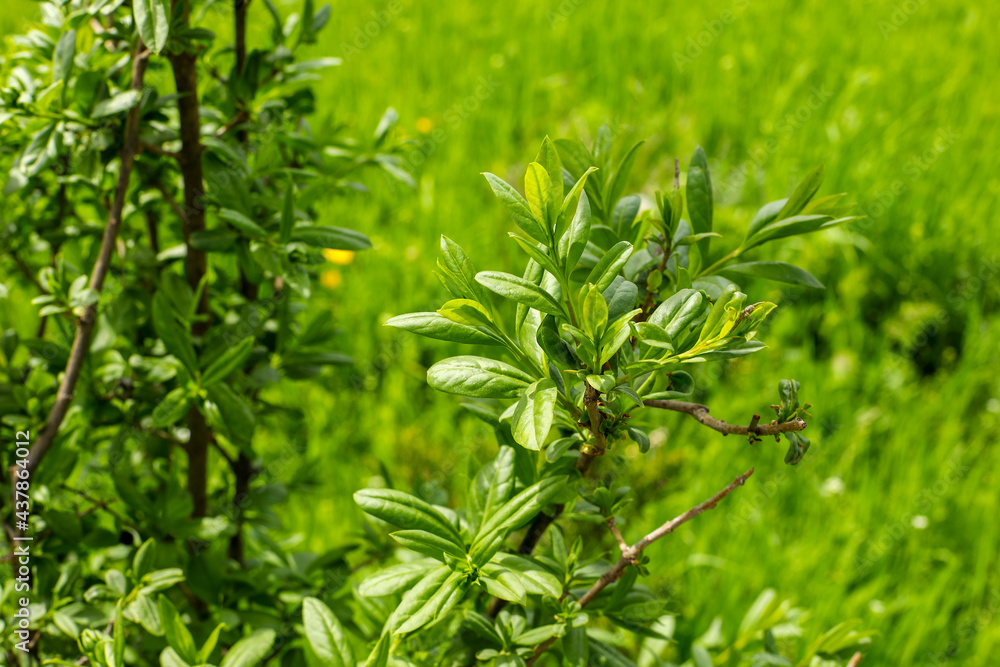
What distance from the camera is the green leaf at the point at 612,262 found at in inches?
25.4

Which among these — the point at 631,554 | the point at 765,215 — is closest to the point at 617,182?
the point at 765,215

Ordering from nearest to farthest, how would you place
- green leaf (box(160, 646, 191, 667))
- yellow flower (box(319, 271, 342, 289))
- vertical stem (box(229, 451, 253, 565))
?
green leaf (box(160, 646, 191, 667)), vertical stem (box(229, 451, 253, 565)), yellow flower (box(319, 271, 342, 289))

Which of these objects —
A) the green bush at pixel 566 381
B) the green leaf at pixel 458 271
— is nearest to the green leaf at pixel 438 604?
the green bush at pixel 566 381

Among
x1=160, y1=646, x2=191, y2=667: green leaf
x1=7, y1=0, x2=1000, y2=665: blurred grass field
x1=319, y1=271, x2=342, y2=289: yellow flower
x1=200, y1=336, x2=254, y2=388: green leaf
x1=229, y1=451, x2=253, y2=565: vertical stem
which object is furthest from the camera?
x1=319, y1=271, x2=342, y2=289: yellow flower

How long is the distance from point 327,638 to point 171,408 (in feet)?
1.14

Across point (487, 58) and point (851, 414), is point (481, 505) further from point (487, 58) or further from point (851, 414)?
point (487, 58)

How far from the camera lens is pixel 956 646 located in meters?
1.87

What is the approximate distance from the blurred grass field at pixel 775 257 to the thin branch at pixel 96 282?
0.43 meters

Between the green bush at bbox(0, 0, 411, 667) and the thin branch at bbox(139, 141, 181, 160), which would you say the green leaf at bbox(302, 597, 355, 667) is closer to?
the green bush at bbox(0, 0, 411, 667)

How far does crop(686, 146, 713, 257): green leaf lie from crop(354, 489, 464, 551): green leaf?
1.27 feet

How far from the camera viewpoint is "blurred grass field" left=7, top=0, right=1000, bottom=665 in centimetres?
205

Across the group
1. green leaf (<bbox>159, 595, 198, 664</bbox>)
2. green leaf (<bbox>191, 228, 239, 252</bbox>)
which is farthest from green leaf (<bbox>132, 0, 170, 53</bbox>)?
green leaf (<bbox>159, 595, 198, 664</bbox>)

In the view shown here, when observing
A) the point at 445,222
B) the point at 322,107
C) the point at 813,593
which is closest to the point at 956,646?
the point at 813,593

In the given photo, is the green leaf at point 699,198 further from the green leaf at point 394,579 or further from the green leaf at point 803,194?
the green leaf at point 394,579
